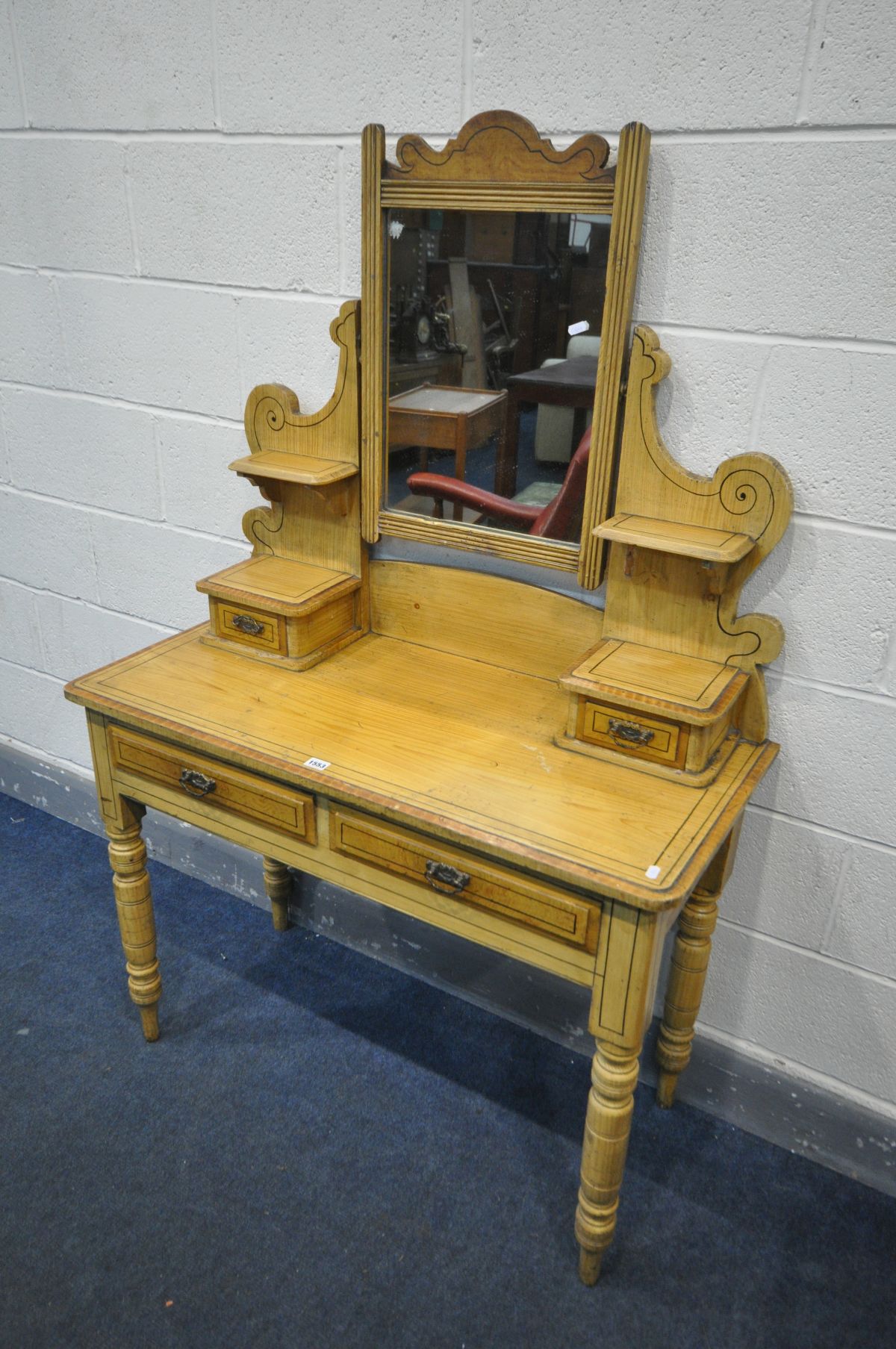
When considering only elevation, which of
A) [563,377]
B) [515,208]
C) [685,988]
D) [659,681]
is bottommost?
[685,988]

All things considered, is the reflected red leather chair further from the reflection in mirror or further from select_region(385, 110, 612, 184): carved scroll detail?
select_region(385, 110, 612, 184): carved scroll detail

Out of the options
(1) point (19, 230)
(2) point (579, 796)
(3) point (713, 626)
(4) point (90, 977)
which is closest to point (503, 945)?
(2) point (579, 796)

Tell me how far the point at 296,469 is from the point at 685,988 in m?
1.14

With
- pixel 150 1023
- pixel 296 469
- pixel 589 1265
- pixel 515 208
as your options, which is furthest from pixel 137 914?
pixel 515 208

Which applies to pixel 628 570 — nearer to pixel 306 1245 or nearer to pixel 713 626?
pixel 713 626

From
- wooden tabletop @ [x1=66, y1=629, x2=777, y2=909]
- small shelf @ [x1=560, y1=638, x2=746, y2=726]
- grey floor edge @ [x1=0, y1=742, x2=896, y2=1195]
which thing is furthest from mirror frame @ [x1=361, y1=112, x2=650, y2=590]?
grey floor edge @ [x1=0, y1=742, x2=896, y2=1195]

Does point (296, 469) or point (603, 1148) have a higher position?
point (296, 469)

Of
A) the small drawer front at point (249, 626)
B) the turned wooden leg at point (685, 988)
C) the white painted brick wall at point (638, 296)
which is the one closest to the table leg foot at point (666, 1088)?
the turned wooden leg at point (685, 988)

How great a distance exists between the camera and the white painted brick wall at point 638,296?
1.30m

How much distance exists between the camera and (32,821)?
270cm

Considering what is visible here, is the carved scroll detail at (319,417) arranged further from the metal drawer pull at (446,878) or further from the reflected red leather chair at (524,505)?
the metal drawer pull at (446,878)

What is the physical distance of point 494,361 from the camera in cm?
152

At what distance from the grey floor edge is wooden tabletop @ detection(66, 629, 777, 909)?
680 mm

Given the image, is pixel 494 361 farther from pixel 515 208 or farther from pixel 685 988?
pixel 685 988
